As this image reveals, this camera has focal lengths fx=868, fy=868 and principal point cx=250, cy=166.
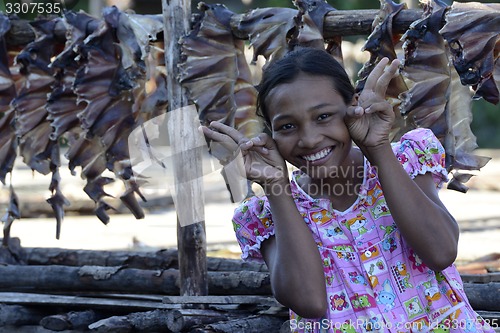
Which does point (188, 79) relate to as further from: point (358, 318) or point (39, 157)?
point (358, 318)

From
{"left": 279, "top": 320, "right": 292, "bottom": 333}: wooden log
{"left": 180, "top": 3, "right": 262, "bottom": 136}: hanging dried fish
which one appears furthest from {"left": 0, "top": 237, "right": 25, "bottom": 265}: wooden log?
{"left": 279, "top": 320, "right": 292, "bottom": 333}: wooden log

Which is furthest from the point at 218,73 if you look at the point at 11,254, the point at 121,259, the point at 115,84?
the point at 11,254

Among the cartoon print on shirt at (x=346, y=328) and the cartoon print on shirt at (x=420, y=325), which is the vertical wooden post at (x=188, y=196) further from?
the cartoon print on shirt at (x=420, y=325)

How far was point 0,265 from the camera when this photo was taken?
416 centimetres

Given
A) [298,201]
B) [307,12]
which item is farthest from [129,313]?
[307,12]

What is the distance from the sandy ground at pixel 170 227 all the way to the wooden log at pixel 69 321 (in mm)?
2118

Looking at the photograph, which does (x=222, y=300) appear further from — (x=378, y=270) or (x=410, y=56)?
(x=410, y=56)

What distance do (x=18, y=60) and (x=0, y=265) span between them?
987 millimetres

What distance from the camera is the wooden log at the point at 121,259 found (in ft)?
13.2

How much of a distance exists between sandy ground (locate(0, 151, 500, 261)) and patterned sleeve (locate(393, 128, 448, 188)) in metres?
2.66

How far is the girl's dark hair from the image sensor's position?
7.89 feet

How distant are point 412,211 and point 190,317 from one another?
3.63ft

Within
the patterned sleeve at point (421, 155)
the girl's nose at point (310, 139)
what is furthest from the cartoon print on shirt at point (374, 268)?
the girl's nose at point (310, 139)

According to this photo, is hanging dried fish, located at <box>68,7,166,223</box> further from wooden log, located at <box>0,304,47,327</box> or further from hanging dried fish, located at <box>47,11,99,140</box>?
wooden log, located at <box>0,304,47,327</box>
